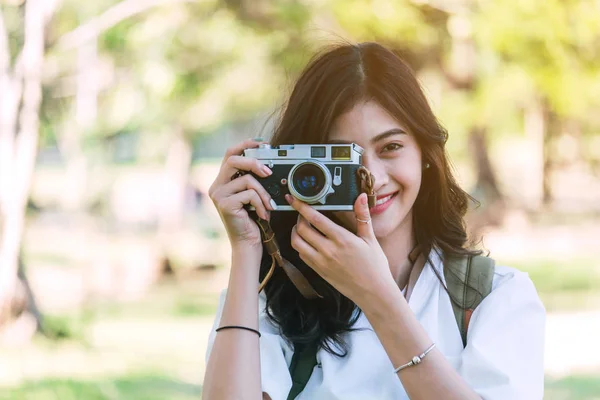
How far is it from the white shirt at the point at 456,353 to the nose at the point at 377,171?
216 millimetres

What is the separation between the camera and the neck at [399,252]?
185cm

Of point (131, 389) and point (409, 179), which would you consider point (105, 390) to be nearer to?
point (131, 389)

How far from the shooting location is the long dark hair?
1770mm

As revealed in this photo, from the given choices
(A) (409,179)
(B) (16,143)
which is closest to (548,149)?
(B) (16,143)

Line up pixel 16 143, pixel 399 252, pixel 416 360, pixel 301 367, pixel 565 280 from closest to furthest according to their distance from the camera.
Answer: pixel 416 360, pixel 301 367, pixel 399 252, pixel 16 143, pixel 565 280

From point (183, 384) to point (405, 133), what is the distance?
13.6 feet

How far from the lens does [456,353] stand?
1.63 metres

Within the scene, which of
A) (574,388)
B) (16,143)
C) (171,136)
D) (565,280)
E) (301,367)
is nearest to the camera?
(301,367)

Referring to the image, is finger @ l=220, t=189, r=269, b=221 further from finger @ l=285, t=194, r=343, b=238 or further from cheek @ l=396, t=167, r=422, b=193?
cheek @ l=396, t=167, r=422, b=193

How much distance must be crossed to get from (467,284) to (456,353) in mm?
142

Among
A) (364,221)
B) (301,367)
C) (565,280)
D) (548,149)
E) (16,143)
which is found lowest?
(301,367)

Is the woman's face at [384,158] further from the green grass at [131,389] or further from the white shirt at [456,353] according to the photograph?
the green grass at [131,389]

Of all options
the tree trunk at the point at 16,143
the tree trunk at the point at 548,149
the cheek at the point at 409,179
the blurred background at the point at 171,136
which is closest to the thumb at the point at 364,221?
the cheek at the point at 409,179

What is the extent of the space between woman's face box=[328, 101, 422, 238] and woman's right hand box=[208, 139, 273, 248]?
16 cm
